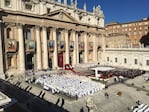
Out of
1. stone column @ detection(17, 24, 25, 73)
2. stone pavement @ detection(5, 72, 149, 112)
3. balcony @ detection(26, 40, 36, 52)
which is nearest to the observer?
stone pavement @ detection(5, 72, 149, 112)

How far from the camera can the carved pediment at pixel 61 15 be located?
39022 mm

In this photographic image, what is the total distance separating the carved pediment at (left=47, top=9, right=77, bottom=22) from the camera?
39.0 metres

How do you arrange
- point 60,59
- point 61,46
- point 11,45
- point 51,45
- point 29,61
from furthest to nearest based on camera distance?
point 60,59 → point 61,46 → point 51,45 → point 29,61 → point 11,45

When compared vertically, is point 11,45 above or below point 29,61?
above

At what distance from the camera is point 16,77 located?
102ft

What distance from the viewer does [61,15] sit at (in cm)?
4088

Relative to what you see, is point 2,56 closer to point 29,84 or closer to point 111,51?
point 29,84

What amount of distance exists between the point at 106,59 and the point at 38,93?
117 ft

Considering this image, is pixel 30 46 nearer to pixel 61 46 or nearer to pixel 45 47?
pixel 45 47

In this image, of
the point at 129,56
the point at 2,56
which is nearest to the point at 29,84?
the point at 2,56

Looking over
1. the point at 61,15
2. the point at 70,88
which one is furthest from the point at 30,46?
the point at 70,88

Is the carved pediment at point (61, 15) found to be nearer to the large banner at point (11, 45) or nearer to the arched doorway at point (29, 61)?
the arched doorway at point (29, 61)

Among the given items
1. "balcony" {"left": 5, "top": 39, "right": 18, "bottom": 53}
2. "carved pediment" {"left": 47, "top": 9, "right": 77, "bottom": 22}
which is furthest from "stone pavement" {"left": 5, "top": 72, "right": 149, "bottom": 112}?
"carved pediment" {"left": 47, "top": 9, "right": 77, "bottom": 22}

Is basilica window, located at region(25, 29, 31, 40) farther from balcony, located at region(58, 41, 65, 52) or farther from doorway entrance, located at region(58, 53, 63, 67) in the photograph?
doorway entrance, located at region(58, 53, 63, 67)
